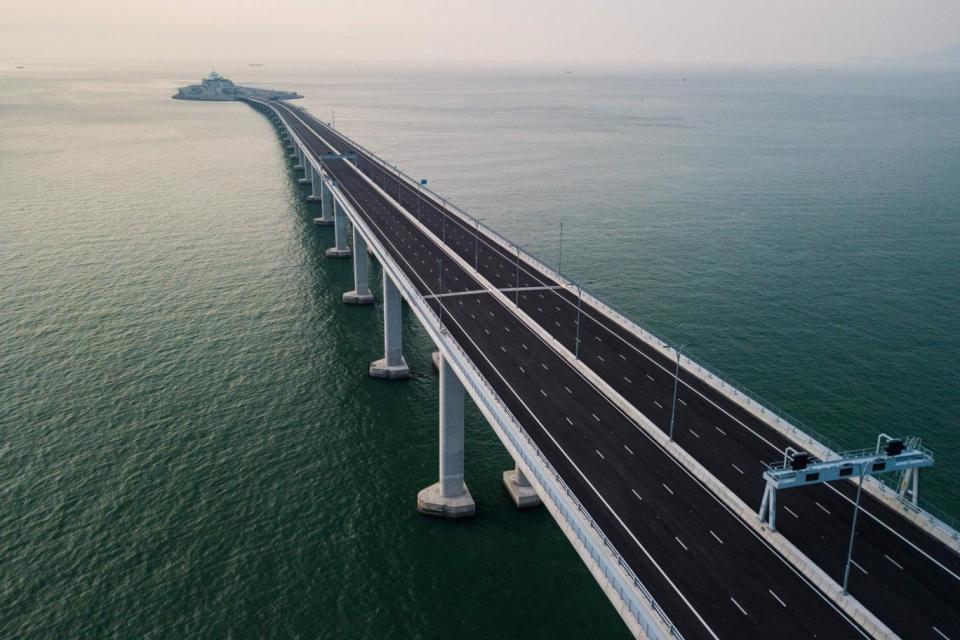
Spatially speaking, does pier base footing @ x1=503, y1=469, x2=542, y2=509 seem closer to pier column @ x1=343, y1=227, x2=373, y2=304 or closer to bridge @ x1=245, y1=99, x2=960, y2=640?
bridge @ x1=245, y1=99, x2=960, y2=640

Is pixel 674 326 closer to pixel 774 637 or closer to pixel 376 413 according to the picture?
pixel 376 413

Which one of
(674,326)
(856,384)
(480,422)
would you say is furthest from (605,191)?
(480,422)

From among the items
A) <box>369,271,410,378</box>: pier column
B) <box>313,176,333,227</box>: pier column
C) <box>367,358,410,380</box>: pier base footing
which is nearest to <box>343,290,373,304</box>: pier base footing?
<box>369,271,410,378</box>: pier column

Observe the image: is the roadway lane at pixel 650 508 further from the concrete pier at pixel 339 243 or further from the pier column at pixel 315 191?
the pier column at pixel 315 191

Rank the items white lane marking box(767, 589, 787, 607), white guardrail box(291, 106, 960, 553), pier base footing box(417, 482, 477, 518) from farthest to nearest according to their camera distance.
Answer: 1. pier base footing box(417, 482, 477, 518)
2. white guardrail box(291, 106, 960, 553)
3. white lane marking box(767, 589, 787, 607)

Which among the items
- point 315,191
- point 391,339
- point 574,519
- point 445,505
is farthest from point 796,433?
point 315,191

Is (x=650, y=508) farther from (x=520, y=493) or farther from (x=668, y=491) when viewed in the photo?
(x=520, y=493)

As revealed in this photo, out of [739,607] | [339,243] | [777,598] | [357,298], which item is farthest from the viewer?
[339,243]
